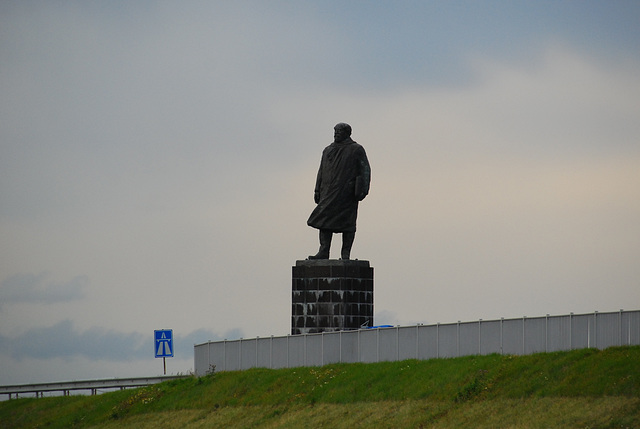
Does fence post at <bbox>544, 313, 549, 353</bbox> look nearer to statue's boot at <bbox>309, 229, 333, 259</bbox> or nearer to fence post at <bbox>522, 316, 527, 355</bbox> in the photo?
fence post at <bbox>522, 316, 527, 355</bbox>

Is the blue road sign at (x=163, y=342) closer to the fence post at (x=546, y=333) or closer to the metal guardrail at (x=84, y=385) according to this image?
the metal guardrail at (x=84, y=385)

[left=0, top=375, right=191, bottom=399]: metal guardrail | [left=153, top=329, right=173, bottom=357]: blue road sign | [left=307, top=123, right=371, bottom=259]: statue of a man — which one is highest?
[left=307, top=123, right=371, bottom=259]: statue of a man

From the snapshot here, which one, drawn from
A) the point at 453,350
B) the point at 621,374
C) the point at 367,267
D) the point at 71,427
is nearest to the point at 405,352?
the point at 453,350

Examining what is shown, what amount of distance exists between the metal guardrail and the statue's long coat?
8906mm

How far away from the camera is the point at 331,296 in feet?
170

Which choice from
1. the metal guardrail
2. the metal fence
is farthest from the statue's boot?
the metal guardrail

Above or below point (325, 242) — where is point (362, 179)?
above

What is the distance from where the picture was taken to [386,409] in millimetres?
41906

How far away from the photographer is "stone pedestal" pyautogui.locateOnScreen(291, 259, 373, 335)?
5166 cm

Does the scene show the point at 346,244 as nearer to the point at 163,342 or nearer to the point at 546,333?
the point at 163,342

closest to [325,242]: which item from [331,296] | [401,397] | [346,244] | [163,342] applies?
[346,244]

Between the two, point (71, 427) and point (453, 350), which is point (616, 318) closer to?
point (453, 350)

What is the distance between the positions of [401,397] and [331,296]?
10076 mm

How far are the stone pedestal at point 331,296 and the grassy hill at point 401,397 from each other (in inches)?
105
